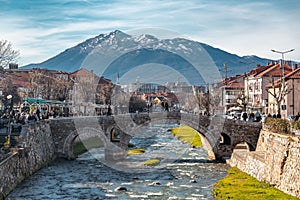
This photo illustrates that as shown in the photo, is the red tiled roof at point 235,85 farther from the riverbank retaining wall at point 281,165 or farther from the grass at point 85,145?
the riverbank retaining wall at point 281,165

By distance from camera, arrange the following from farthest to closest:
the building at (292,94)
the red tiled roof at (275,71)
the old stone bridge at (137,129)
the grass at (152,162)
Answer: the red tiled roof at (275,71) → the building at (292,94) → the old stone bridge at (137,129) → the grass at (152,162)

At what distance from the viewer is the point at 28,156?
156ft

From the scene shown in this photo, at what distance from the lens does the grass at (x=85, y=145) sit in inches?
2666

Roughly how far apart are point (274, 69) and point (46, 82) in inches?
1774

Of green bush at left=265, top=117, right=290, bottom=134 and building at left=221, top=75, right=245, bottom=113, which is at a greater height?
building at left=221, top=75, right=245, bottom=113

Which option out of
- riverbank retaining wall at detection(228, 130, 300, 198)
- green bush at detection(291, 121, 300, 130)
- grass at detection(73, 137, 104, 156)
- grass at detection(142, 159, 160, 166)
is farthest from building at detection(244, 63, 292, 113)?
green bush at detection(291, 121, 300, 130)

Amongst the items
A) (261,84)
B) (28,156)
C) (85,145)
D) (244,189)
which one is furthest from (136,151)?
(261,84)

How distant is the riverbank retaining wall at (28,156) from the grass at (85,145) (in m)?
7.73

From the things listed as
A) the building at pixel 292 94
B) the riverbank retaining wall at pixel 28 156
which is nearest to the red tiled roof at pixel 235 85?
the building at pixel 292 94

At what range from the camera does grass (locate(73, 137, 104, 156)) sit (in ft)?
222

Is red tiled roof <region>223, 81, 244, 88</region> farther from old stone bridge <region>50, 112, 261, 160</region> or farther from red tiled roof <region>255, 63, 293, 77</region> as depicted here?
old stone bridge <region>50, 112, 261, 160</region>

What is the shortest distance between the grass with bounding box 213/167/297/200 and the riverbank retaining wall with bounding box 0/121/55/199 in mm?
15656

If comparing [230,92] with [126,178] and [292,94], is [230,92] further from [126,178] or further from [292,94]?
[126,178]

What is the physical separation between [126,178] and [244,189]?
41.9 ft
